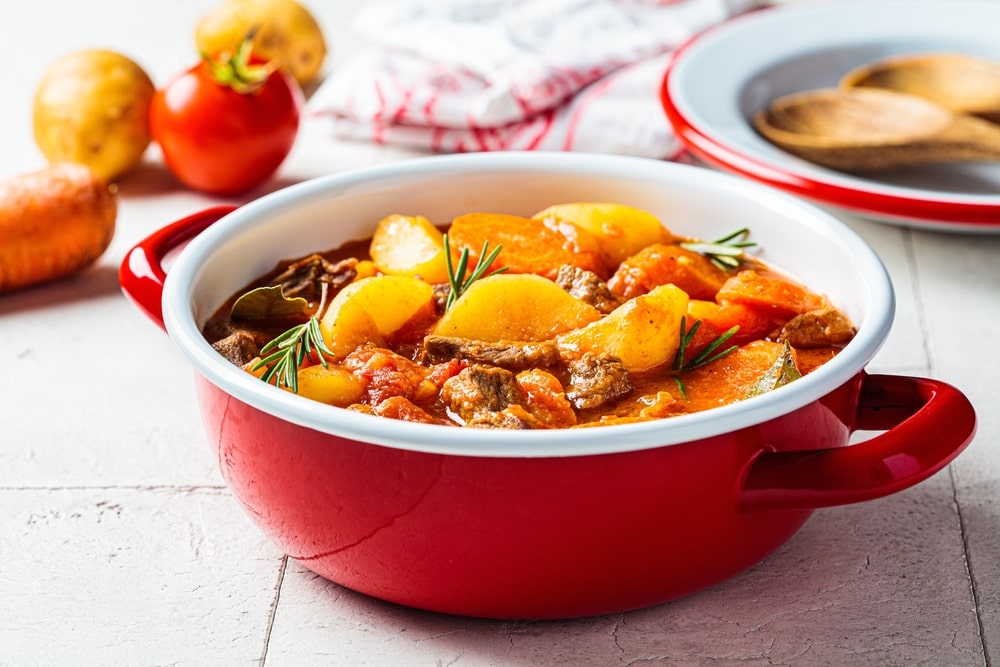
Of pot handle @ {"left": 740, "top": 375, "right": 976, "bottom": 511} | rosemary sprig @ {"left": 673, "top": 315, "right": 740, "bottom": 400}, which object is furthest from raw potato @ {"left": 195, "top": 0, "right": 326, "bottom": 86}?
pot handle @ {"left": 740, "top": 375, "right": 976, "bottom": 511}

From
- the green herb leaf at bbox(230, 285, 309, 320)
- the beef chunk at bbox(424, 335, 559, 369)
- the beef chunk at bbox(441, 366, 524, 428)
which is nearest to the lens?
the beef chunk at bbox(441, 366, 524, 428)

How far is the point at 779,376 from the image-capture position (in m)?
1.67

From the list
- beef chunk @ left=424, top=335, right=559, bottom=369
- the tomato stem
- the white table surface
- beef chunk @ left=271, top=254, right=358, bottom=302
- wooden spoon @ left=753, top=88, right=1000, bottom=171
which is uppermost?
beef chunk @ left=424, top=335, right=559, bottom=369

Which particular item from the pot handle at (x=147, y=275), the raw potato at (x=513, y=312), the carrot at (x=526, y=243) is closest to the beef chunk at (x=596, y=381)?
the raw potato at (x=513, y=312)

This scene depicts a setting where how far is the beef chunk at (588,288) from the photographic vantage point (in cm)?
195

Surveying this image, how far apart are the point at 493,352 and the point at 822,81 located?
222 centimetres

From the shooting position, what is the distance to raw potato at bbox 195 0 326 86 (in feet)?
12.4

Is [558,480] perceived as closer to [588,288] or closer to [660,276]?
[588,288]

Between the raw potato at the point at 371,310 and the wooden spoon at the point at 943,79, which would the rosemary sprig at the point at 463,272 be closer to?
the raw potato at the point at 371,310

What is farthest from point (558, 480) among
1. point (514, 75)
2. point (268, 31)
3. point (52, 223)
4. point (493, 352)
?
point (268, 31)

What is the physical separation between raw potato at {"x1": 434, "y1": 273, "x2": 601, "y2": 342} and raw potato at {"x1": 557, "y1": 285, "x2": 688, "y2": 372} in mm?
35

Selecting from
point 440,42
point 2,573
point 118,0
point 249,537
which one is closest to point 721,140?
point 440,42

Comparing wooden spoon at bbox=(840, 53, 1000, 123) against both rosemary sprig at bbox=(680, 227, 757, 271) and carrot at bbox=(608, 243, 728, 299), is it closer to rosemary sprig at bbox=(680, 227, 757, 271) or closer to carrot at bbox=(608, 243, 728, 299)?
rosemary sprig at bbox=(680, 227, 757, 271)

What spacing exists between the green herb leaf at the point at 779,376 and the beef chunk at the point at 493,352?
0.97ft
